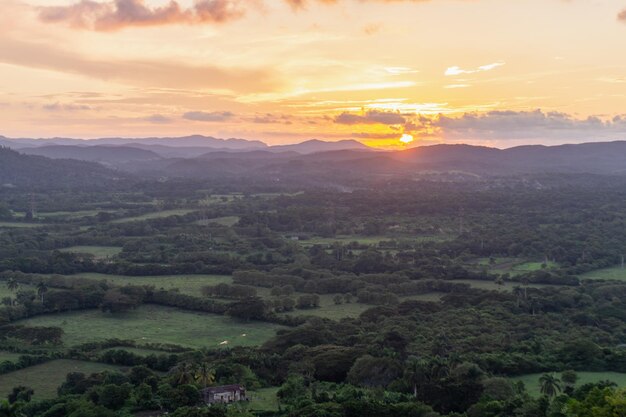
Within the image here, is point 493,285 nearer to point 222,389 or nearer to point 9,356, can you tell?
point 222,389

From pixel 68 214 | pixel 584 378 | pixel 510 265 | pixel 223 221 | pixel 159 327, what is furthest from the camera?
pixel 68 214

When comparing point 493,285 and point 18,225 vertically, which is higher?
point 18,225

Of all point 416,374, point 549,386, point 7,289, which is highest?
point 549,386

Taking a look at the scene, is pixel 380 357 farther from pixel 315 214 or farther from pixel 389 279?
pixel 315 214

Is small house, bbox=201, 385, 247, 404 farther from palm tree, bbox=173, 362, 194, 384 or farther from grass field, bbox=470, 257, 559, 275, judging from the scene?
grass field, bbox=470, 257, 559, 275

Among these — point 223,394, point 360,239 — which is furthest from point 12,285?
point 360,239

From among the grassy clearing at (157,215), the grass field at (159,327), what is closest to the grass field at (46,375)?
the grass field at (159,327)

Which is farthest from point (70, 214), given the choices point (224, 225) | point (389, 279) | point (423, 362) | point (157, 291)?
point (423, 362)
